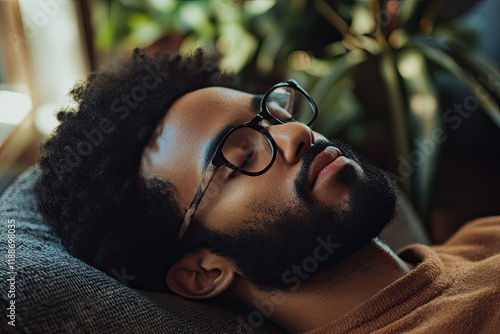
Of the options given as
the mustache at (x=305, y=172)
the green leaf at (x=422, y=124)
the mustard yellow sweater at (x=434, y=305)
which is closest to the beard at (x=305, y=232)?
the mustache at (x=305, y=172)

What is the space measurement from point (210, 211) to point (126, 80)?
1.16ft

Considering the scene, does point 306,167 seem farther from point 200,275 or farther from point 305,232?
point 200,275

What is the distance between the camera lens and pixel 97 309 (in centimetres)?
68

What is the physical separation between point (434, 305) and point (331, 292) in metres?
0.18

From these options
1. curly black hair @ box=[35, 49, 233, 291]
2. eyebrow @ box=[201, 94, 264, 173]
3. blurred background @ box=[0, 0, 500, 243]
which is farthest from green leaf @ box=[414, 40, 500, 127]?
curly black hair @ box=[35, 49, 233, 291]

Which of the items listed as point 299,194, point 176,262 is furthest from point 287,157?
point 176,262

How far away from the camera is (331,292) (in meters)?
0.86

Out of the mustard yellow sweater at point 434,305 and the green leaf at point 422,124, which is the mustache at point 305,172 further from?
the green leaf at point 422,124

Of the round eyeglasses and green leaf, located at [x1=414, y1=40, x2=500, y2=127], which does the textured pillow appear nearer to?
the round eyeglasses

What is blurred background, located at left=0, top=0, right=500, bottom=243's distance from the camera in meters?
1.47

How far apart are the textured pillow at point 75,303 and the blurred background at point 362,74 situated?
26.5 inches

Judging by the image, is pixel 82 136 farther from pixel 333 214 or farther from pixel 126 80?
pixel 333 214

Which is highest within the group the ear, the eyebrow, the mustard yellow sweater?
the eyebrow

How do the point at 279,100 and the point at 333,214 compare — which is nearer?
the point at 333,214
